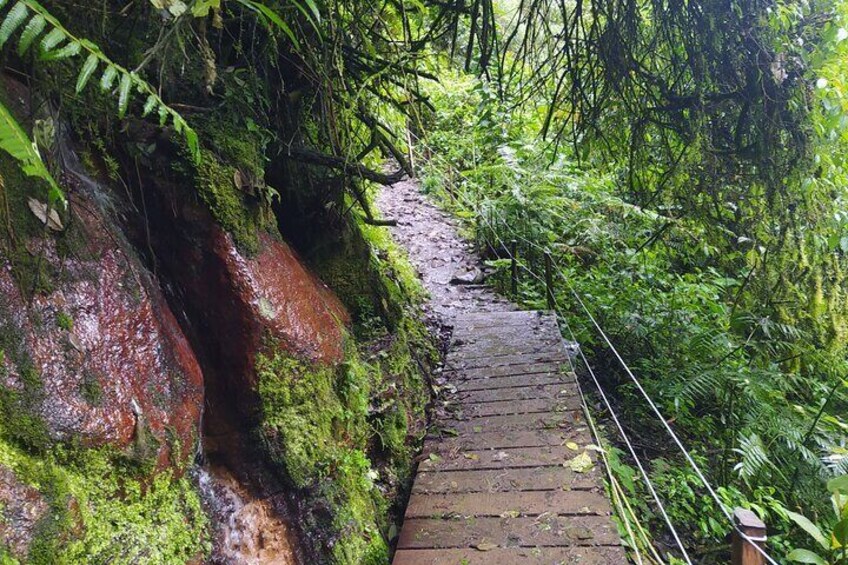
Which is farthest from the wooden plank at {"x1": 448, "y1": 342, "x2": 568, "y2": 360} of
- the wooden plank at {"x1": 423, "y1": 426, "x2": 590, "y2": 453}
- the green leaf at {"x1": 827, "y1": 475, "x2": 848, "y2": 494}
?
the green leaf at {"x1": 827, "y1": 475, "x2": 848, "y2": 494}

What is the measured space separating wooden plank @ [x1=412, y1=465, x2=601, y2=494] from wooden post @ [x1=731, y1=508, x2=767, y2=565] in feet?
4.25

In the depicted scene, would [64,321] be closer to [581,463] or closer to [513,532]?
[513,532]

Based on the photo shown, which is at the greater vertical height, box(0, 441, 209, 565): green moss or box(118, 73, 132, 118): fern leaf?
box(118, 73, 132, 118): fern leaf

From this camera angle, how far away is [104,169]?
105 inches

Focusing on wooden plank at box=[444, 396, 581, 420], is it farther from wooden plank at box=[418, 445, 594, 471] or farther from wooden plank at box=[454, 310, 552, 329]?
wooden plank at box=[454, 310, 552, 329]

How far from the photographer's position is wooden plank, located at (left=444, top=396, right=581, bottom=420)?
432cm

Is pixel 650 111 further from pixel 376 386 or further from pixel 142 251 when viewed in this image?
pixel 142 251

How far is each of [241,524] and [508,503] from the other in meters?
1.60

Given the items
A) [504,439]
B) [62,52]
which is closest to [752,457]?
[504,439]

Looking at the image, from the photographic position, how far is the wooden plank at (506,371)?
4.97m

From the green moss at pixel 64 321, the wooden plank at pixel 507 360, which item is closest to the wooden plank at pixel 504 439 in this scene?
the wooden plank at pixel 507 360

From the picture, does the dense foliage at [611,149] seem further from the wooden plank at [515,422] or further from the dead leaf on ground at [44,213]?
the wooden plank at [515,422]

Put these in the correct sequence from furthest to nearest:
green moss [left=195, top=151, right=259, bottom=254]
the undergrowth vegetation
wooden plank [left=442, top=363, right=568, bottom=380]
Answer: wooden plank [left=442, top=363, right=568, bottom=380] < the undergrowth vegetation < green moss [left=195, top=151, right=259, bottom=254]

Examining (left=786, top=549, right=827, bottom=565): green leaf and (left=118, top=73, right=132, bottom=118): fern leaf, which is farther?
(left=786, top=549, right=827, bottom=565): green leaf
